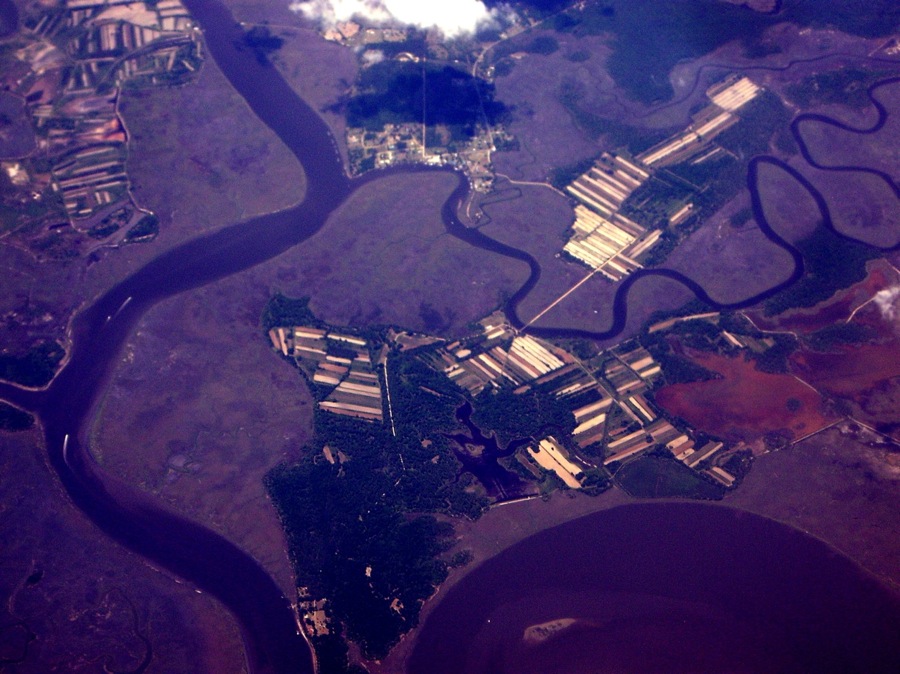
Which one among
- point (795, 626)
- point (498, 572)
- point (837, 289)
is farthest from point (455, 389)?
point (837, 289)

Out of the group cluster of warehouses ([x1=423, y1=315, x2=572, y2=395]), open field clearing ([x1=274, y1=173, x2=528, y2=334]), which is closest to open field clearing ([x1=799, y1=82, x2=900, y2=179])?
open field clearing ([x1=274, y1=173, x2=528, y2=334])

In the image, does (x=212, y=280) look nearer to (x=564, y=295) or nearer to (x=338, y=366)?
(x=338, y=366)

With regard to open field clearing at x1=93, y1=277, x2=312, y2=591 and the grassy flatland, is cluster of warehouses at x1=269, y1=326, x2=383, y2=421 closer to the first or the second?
open field clearing at x1=93, y1=277, x2=312, y2=591

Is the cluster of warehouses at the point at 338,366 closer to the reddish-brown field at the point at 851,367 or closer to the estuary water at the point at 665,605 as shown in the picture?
the estuary water at the point at 665,605

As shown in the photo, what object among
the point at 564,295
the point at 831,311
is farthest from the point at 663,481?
the point at 831,311

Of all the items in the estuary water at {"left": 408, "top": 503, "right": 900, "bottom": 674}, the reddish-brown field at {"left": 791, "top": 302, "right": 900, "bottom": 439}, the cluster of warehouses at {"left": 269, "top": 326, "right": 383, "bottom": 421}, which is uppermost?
the reddish-brown field at {"left": 791, "top": 302, "right": 900, "bottom": 439}

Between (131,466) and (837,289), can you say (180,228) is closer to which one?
(131,466)
